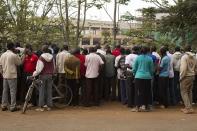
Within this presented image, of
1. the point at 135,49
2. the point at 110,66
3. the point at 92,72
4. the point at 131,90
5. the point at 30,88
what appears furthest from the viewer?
the point at 110,66

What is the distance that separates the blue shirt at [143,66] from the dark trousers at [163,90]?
100 centimetres

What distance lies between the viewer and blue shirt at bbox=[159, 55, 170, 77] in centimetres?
1432

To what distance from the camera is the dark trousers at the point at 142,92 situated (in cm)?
1372

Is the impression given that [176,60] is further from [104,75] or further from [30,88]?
[30,88]

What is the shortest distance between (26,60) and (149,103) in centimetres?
406

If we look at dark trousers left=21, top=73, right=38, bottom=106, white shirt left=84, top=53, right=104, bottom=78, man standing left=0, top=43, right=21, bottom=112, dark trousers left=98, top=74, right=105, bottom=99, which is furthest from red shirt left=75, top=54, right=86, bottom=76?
man standing left=0, top=43, right=21, bottom=112

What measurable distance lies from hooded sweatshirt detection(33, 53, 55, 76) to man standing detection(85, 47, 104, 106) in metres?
1.37

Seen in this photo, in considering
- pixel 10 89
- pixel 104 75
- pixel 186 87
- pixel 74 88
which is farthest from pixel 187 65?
pixel 10 89

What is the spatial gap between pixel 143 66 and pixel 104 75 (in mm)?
2532

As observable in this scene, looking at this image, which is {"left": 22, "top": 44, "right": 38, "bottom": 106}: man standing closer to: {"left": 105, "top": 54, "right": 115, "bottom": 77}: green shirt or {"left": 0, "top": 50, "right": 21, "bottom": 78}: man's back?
{"left": 0, "top": 50, "right": 21, "bottom": 78}: man's back

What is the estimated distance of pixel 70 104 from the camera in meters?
15.0

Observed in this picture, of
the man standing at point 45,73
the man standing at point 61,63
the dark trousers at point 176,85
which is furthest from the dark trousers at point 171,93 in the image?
the man standing at point 45,73

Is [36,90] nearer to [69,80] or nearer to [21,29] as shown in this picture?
[69,80]

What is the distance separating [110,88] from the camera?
16.1m
